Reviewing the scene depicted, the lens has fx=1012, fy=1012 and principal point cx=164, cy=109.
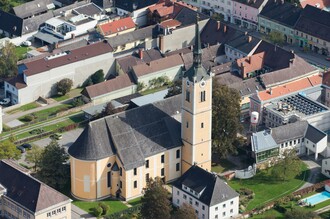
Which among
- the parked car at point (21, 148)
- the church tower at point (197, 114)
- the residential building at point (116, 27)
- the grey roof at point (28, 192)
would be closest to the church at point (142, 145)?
the church tower at point (197, 114)

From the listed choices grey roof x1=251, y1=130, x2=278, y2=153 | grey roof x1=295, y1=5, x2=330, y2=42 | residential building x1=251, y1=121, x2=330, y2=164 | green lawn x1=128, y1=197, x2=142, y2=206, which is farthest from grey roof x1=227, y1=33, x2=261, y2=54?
green lawn x1=128, y1=197, x2=142, y2=206

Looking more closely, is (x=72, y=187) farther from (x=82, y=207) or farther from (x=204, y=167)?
(x=204, y=167)

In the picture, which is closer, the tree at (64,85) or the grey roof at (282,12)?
the tree at (64,85)

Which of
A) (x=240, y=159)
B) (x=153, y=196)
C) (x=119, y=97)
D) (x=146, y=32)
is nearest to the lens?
(x=153, y=196)

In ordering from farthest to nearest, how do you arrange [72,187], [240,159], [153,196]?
[240,159] < [72,187] < [153,196]

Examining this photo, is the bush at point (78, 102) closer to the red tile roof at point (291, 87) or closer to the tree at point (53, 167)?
the tree at point (53, 167)

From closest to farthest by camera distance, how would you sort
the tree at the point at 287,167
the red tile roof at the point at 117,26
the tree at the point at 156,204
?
the tree at the point at 156,204
the tree at the point at 287,167
the red tile roof at the point at 117,26

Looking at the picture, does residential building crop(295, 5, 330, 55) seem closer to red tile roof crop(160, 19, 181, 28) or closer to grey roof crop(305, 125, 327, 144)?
red tile roof crop(160, 19, 181, 28)

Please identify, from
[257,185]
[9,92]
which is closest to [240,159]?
[257,185]
